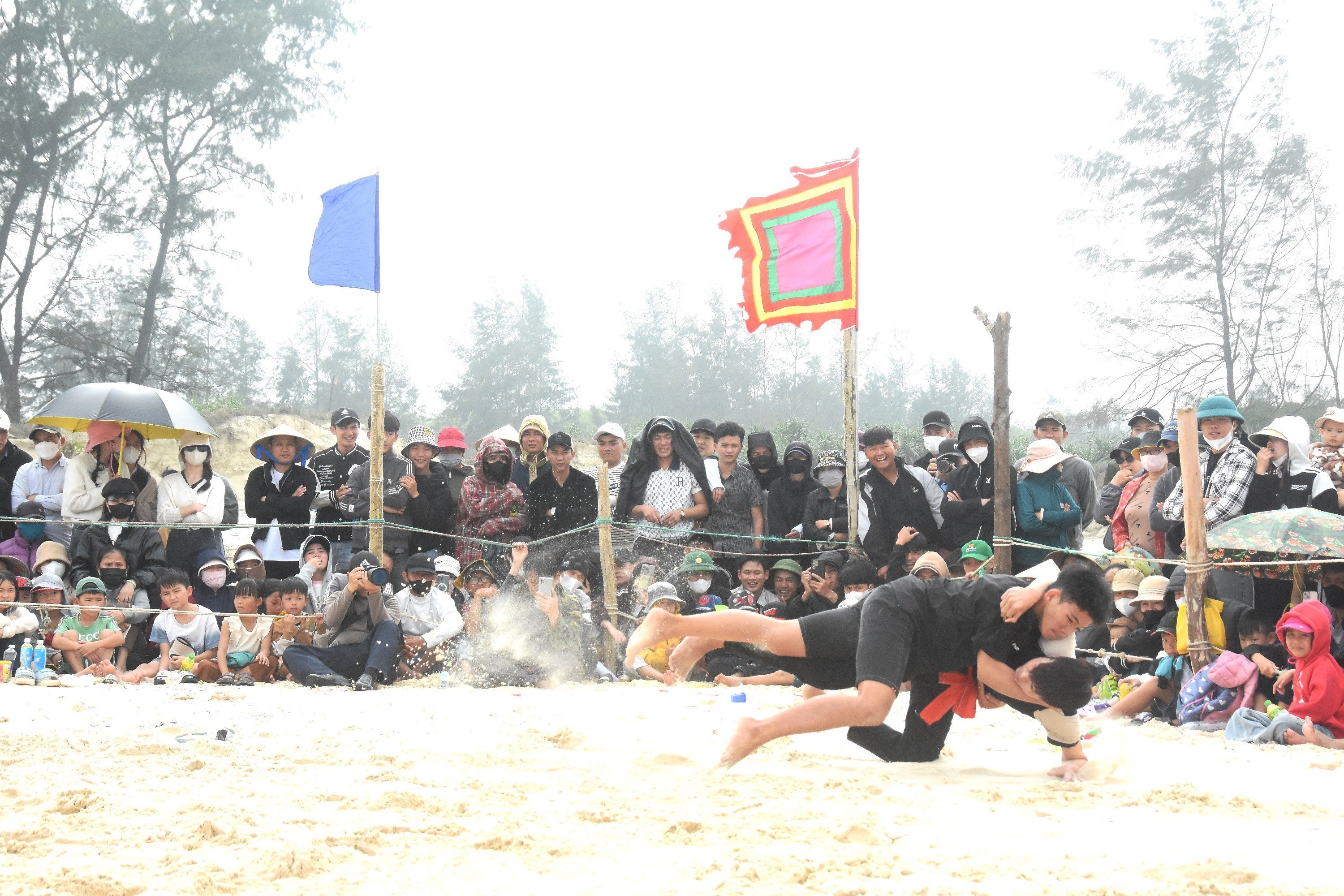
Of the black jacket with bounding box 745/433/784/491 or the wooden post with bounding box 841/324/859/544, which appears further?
the black jacket with bounding box 745/433/784/491

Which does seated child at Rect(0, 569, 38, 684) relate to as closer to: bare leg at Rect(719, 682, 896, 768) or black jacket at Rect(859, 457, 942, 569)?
bare leg at Rect(719, 682, 896, 768)

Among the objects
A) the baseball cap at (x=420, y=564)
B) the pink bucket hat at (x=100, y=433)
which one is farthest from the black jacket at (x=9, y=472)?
the baseball cap at (x=420, y=564)

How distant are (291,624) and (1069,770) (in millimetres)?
5178

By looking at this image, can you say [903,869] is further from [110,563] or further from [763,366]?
[763,366]

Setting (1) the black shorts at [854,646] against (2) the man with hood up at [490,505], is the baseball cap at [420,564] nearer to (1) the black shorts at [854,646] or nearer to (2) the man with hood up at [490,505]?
(2) the man with hood up at [490,505]

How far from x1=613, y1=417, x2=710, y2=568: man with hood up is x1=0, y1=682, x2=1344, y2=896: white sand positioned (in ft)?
8.55

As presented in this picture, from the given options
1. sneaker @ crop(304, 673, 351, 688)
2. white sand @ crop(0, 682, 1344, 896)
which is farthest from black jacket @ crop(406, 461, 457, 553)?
white sand @ crop(0, 682, 1344, 896)

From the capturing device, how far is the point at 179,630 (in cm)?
736

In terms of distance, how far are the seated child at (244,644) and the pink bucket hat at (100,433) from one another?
1892mm

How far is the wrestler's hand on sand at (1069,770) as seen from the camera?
4242mm

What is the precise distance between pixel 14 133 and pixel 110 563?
749 inches

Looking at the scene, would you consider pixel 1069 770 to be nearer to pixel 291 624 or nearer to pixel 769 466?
pixel 769 466

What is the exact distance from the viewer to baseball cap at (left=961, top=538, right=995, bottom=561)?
282 inches

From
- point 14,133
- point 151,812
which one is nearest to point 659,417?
point 151,812
